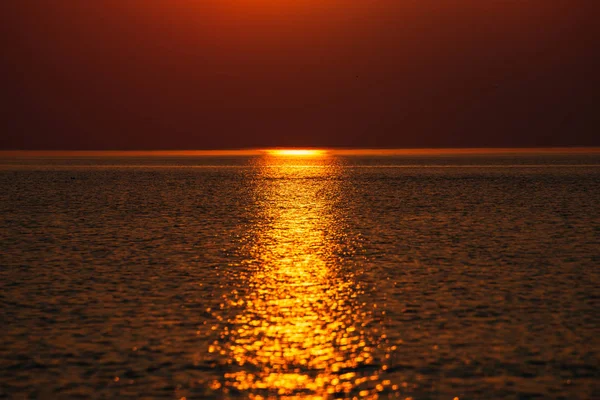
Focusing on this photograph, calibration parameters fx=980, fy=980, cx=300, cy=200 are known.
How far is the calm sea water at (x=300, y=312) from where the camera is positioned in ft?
27.7

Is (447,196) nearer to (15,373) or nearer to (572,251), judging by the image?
(572,251)

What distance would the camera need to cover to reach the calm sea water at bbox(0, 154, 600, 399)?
8.44 metres

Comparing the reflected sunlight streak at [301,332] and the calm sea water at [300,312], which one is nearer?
the reflected sunlight streak at [301,332]

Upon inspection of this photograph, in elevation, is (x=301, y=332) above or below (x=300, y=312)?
above

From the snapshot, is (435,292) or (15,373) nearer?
(15,373)

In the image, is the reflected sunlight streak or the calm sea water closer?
the reflected sunlight streak

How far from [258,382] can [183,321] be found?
318 centimetres

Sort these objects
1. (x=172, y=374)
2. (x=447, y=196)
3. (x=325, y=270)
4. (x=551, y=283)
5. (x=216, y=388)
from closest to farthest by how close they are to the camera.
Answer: (x=216, y=388) < (x=172, y=374) < (x=551, y=283) < (x=325, y=270) < (x=447, y=196)

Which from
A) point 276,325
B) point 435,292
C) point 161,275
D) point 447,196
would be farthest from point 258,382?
point 447,196

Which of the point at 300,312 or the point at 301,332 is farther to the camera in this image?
the point at 300,312

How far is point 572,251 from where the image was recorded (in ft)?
62.6

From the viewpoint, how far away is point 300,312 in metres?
11.9

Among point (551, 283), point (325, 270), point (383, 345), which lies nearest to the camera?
point (383, 345)

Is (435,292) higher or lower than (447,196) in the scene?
higher
